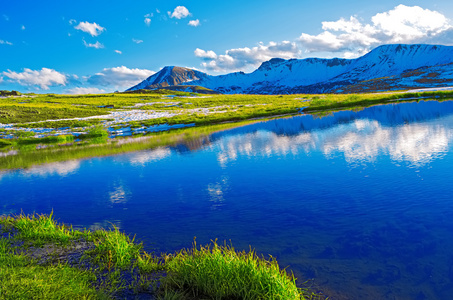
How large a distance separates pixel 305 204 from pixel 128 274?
835 centimetres

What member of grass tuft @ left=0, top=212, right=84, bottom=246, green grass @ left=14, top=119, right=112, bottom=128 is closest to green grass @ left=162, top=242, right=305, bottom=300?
grass tuft @ left=0, top=212, right=84, bottom=246

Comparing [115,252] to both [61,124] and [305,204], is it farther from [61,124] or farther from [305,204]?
[61,124]

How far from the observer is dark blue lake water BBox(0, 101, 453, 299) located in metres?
8.02

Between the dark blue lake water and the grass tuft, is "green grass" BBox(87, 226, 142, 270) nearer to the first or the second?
the dark blue lake water

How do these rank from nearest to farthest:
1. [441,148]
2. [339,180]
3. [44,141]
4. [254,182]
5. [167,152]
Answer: [339,180] < [254,182] < [441,148] < [167,152] < [44,141]

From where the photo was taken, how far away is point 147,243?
10.6 m

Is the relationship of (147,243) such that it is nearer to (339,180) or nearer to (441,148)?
(339,180)

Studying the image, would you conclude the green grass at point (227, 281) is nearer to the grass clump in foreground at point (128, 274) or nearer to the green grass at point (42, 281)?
the grass clump in foreground at point (128, 274)

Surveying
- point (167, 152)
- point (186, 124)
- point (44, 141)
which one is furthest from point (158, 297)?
point (186, 124)

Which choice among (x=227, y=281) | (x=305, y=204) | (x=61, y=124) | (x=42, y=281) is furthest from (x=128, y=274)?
(x=61, y=124)

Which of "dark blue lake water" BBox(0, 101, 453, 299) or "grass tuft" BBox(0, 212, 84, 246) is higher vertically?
"grass tuft" BBox(0, 212, 84, 246)

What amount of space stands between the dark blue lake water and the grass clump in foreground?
62.3 inches

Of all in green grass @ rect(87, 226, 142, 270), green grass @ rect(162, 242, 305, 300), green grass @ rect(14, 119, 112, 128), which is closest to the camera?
green grass @ rect(162, 242, 305, 300)

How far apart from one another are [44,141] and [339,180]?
54357mm
